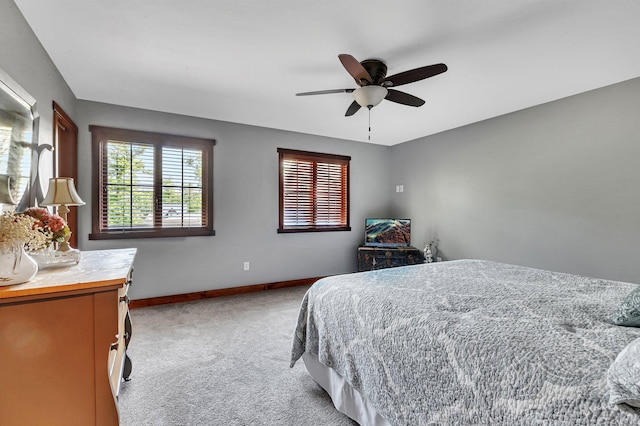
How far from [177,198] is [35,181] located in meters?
1.75

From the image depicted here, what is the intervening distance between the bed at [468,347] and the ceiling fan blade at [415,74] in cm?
149

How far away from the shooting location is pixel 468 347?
1.11 metres

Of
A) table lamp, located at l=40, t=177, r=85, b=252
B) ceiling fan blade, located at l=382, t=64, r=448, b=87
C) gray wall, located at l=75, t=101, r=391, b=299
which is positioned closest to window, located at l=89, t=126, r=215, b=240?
gray wall, located at l=75, t=101, r=391, b=299

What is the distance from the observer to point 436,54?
2.34 metres

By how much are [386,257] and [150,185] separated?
3.47 meters

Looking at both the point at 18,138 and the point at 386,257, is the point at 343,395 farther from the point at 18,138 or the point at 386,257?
the point at 386,257

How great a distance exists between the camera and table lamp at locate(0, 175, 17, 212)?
59.7 inches

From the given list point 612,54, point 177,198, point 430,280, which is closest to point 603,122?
point 612,54

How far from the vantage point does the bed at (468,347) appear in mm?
879

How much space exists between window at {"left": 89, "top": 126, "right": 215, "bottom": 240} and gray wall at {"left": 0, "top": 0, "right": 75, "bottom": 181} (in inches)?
29.1

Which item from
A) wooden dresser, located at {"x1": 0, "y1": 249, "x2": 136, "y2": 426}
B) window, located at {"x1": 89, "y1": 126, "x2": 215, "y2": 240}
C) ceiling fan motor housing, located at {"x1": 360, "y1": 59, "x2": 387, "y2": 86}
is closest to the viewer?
wooden dresser, located at {"x1": 0, "y1": 249, "x2": 136, "y2": 426}

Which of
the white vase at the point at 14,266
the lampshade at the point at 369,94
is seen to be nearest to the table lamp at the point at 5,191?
the white vase at the point at 14,266

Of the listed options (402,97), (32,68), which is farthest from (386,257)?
A: (32,68)

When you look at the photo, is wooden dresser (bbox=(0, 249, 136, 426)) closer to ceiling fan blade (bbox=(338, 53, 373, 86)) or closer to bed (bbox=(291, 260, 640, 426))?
bed (bbox=(291, 260, 640, 426))
